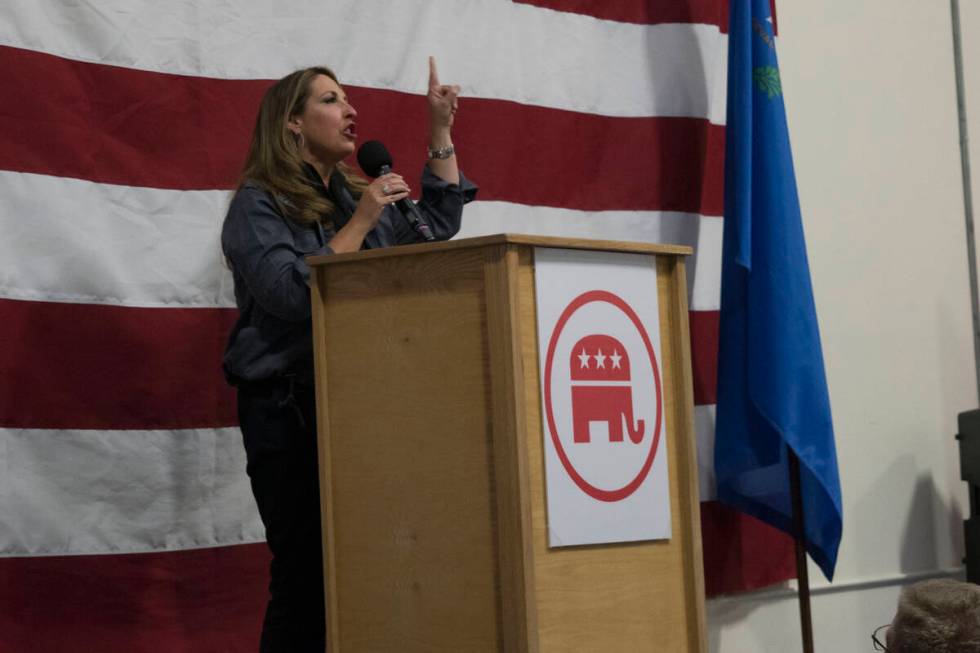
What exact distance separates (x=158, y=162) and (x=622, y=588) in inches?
57.4

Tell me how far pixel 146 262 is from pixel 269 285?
73 cm

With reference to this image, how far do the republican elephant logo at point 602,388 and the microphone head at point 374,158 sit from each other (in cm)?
62

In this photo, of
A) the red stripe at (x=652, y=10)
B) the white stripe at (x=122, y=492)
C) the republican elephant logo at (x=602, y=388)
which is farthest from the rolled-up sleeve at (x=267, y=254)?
the red stripe at (x=652, y=10)

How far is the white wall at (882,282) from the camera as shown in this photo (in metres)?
4.04

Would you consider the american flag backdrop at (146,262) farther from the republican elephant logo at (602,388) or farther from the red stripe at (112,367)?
the republican elephant logo at (602,388)

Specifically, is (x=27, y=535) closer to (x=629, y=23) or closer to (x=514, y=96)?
(x=514, y=96)

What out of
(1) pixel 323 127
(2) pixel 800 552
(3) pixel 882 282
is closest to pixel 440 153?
(1) pixel 323 127

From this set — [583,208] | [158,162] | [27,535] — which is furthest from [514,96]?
[27,535]

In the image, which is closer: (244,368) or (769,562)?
(244,368)

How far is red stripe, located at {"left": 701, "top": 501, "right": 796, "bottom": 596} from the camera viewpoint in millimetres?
3633

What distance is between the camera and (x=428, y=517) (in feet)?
6.63

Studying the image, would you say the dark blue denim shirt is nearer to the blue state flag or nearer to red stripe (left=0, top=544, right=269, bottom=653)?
red stripe (left=0, top=544, right=269, bottom=653)

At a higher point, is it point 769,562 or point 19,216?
point 19,216

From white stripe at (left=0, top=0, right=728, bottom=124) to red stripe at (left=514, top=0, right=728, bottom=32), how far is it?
2 centimetres
